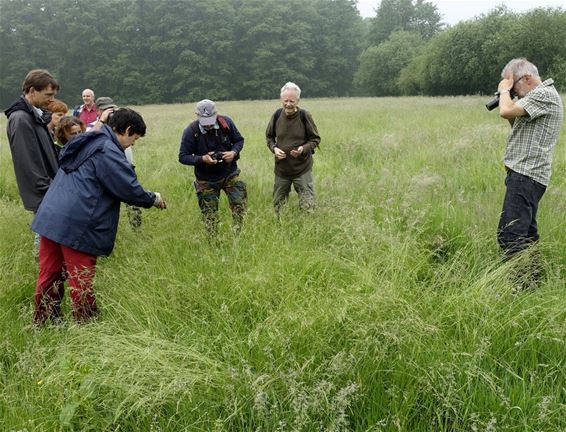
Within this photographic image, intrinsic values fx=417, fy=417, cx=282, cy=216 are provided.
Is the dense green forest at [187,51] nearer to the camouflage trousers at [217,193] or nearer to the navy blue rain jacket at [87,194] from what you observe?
the camouflage trousers at [217,193]

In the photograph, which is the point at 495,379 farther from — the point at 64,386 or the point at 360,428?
the point at 64,386

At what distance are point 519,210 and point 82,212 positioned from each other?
3270 millimetres

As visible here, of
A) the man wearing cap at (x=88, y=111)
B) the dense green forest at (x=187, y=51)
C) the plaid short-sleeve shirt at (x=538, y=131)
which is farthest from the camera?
the dense green forest at (x=187, y=51)

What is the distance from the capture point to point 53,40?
176 ft

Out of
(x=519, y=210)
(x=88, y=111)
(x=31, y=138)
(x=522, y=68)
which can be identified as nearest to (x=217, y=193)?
(x=31, y=138)

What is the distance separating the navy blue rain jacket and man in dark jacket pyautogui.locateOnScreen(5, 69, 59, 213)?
0.70m

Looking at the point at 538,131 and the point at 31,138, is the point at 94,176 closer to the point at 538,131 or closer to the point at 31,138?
the point at 31,138

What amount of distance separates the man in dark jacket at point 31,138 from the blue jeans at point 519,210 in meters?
3.85

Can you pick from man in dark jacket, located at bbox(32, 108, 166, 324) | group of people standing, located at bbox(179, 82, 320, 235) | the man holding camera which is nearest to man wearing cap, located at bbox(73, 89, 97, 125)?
group of people standing, located at bbox(179, 82, 320, 235)

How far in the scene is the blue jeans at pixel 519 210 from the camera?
3225 mm

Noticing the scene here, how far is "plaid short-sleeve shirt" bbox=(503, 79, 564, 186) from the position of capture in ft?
10.2

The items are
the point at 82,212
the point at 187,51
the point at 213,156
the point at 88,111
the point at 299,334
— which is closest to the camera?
the point at 299,334

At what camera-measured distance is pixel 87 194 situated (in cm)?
293

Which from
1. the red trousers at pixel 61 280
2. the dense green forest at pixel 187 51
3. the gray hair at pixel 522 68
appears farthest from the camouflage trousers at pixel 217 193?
the dense green forest at pixel 187 51
